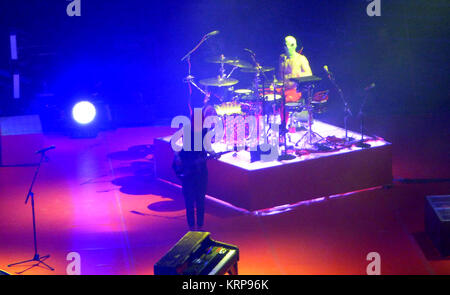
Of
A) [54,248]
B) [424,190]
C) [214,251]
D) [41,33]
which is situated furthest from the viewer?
[41,33]

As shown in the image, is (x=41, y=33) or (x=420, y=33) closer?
(x=41, y=33)

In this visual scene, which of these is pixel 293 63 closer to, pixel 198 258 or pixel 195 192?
pixel 195 192

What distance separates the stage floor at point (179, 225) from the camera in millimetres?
5902

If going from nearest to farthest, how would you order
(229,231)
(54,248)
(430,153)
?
(54,248) < (229,231) < (430,153)

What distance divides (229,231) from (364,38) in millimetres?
7283

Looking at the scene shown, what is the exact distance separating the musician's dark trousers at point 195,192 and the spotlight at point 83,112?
528 centimetres

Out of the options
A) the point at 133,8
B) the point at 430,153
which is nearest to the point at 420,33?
the point at 430,153

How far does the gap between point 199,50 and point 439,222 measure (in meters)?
7.66

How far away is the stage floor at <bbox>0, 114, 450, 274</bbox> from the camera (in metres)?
5.90

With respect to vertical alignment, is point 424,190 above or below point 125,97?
below

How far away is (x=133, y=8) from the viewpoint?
38.6ft

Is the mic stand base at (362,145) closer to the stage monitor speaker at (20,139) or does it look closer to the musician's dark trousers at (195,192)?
the musician's dark trousers at (195,192)
